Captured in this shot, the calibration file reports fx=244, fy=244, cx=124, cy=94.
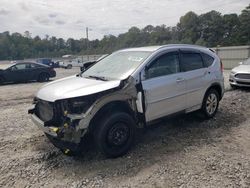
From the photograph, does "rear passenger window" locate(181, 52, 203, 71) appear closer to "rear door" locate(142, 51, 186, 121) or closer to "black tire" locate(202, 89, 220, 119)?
"rear door" locate(142, 51, 186, 121)

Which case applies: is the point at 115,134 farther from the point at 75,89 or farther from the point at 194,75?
the point at 194,75

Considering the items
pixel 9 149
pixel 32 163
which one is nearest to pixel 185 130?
pixel 32 163

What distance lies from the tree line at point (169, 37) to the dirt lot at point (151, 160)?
145ft

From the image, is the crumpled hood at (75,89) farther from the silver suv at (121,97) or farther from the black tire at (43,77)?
the black tire at (43,77)

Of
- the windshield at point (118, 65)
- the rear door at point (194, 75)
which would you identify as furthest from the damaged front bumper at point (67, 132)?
the rear door at point (194, 75)

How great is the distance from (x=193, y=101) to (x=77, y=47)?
317ft

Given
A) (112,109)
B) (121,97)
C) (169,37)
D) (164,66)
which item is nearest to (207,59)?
(164,66)

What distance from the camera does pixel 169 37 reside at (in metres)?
62.8

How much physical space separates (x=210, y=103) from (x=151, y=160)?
2521 mm

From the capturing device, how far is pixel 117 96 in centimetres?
384

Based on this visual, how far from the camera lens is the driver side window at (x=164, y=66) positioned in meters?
4.34

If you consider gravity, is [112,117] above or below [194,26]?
below

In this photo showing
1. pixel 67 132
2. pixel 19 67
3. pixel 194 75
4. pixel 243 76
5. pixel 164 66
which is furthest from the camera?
pixel 19 67

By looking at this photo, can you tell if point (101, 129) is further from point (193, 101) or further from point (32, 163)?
point (193, 101)
